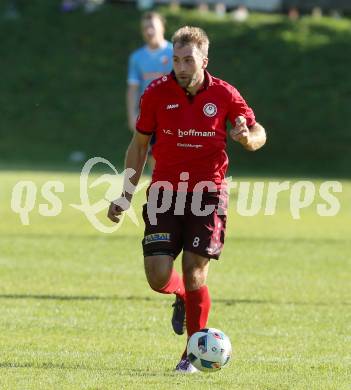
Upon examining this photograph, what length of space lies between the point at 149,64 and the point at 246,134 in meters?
7.68

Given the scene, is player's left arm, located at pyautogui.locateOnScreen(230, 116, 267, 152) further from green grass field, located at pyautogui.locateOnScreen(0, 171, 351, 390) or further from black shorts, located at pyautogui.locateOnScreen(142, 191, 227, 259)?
green grass field, located at pyautogui.locateOnScreen(0, 171, 351, 390)

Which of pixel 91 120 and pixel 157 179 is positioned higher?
pixel 91 120

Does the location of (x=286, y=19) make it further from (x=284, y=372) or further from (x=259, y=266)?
(x=284, y=372)

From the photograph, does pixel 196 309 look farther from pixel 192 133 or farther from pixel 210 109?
pixel 210 109

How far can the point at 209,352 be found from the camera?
21.3 ft

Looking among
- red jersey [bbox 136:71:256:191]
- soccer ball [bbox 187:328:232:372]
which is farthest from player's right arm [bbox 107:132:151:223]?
soccer ball [bbox 187:328:232:372]

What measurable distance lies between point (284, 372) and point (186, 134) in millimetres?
1598

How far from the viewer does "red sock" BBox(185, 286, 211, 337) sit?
22.9ft

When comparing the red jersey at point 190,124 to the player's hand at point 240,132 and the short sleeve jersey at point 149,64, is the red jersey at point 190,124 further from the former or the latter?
the short sleeve jersey at point 149,64

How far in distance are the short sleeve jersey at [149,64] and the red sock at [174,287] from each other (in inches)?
255

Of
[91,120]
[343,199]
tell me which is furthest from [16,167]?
[343,199]

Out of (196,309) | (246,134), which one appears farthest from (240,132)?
(196,309)

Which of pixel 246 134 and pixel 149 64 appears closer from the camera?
pixel 246 134

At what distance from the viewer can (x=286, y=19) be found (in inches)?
1300
